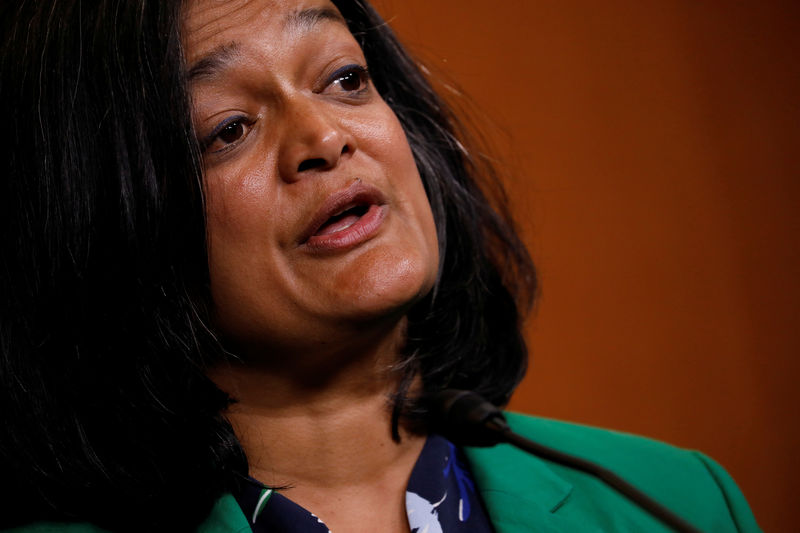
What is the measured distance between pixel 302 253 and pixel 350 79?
294 millimetres

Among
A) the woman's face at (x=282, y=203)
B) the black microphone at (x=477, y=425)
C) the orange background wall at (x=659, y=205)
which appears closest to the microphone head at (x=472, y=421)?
the black microphone at (x=477, y=425)

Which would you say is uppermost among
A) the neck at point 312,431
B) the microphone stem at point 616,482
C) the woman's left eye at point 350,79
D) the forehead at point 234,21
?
the forehead at point 234,21

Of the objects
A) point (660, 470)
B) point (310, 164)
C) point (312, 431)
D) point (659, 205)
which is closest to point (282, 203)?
point (310, 164)

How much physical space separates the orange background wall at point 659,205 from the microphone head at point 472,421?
2.74 ft

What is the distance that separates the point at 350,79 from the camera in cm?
115

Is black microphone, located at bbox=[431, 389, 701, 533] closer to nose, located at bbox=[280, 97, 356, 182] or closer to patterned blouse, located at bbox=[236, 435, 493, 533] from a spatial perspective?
patterned blouse, located at bbox=[236, 435, 493, 533]

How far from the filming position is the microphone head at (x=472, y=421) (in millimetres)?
921

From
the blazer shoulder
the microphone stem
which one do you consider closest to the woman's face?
the microphone stem

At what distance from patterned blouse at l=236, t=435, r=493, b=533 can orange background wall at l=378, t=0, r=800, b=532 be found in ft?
2.20

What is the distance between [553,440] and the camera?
1.27 meters

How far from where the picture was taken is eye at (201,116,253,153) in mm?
1009

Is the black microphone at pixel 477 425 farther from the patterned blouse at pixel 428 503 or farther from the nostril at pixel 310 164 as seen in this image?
the nostril at pixel 310 164

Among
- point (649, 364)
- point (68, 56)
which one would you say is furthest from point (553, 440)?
point (68, 56)

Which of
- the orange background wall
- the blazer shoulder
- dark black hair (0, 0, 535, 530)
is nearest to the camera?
dark black hair (0, 0, 535, 530)
